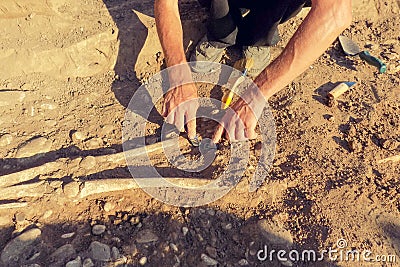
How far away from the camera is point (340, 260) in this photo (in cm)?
202

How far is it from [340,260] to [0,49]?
2.45 m

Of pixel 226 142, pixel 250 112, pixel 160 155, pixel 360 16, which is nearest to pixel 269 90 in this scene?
pixel 250 112

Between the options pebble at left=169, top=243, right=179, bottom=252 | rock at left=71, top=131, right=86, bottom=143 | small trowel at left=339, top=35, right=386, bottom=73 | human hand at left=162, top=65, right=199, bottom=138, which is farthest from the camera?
small trowel at left=339, top=35, right=386, bottom=73

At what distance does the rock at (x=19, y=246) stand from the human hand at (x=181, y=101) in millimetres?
900

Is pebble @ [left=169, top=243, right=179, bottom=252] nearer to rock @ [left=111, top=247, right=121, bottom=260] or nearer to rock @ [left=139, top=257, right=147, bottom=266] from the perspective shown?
rock @ [left=139, top=257, right=147, bottom=266]

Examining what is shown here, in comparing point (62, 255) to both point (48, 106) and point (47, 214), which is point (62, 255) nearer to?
point (47, 214)

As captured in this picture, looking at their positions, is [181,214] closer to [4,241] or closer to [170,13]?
[4,241]

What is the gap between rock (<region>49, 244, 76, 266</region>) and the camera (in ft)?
6.33

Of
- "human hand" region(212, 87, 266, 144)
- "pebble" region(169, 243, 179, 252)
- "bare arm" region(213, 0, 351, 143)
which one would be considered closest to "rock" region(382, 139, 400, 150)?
"bare arm" region(213, 0, 351, 143)

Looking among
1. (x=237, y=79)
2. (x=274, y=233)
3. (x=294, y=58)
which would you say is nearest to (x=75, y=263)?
(x=274, y=233)

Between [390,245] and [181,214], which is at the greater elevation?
[181,214]

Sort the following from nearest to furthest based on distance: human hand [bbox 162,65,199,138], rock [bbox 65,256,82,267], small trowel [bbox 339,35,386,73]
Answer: rock [bbox 65,256,82,267]
human hand [bbox 162,65,199,138]
small trowel [bbox 339,35,386,73]

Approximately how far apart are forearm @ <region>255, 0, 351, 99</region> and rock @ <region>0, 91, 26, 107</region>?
153cm

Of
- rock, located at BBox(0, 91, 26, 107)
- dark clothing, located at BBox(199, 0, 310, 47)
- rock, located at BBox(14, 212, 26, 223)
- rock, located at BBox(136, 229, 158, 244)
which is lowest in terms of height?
rock, located at BBox(136, 229, 158, 244)
